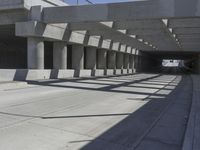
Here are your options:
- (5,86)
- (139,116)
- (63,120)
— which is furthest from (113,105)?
(5,86)

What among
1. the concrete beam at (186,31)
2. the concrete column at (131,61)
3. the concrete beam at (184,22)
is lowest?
the concrete column at (131,61)

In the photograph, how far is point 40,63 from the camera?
2573 centimetres

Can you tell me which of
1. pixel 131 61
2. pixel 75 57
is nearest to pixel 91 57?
pixel 75 57

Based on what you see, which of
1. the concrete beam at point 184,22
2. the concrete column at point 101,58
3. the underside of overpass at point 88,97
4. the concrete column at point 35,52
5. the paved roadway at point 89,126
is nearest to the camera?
the paved roadway at point 89,126

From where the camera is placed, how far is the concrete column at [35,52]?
25.2m

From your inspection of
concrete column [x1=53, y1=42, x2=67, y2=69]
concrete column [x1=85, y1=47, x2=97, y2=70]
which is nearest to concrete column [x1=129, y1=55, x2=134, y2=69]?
concrete column [x1=85, y1=47, x2=97, y2=70]

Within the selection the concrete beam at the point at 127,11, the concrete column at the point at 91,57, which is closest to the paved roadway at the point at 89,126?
the concrete beam at the point at 127,11

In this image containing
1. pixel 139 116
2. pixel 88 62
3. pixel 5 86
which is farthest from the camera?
pixel 88 62

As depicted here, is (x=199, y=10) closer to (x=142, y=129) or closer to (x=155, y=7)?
(x=155, y=7)

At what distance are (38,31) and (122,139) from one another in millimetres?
19043

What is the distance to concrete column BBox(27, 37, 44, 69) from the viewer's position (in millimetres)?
25219

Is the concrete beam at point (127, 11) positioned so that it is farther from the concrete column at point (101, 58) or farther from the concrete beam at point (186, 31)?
the concrete column at point (101, 58)

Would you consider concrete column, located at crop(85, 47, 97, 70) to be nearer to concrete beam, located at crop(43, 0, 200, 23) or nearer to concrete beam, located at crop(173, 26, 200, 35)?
concrete beam, located at crop(173, 26, 200, 35)

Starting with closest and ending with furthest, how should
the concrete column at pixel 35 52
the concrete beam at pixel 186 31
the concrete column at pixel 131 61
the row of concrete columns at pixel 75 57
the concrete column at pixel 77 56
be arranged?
the concrete column at pixel 35 52 → the row of concrete columns at pixel 75 57 → the concrete beam at pixel 186 31 → the concrete column at pixel 77 56 → the concrete column at pixel 131 61
